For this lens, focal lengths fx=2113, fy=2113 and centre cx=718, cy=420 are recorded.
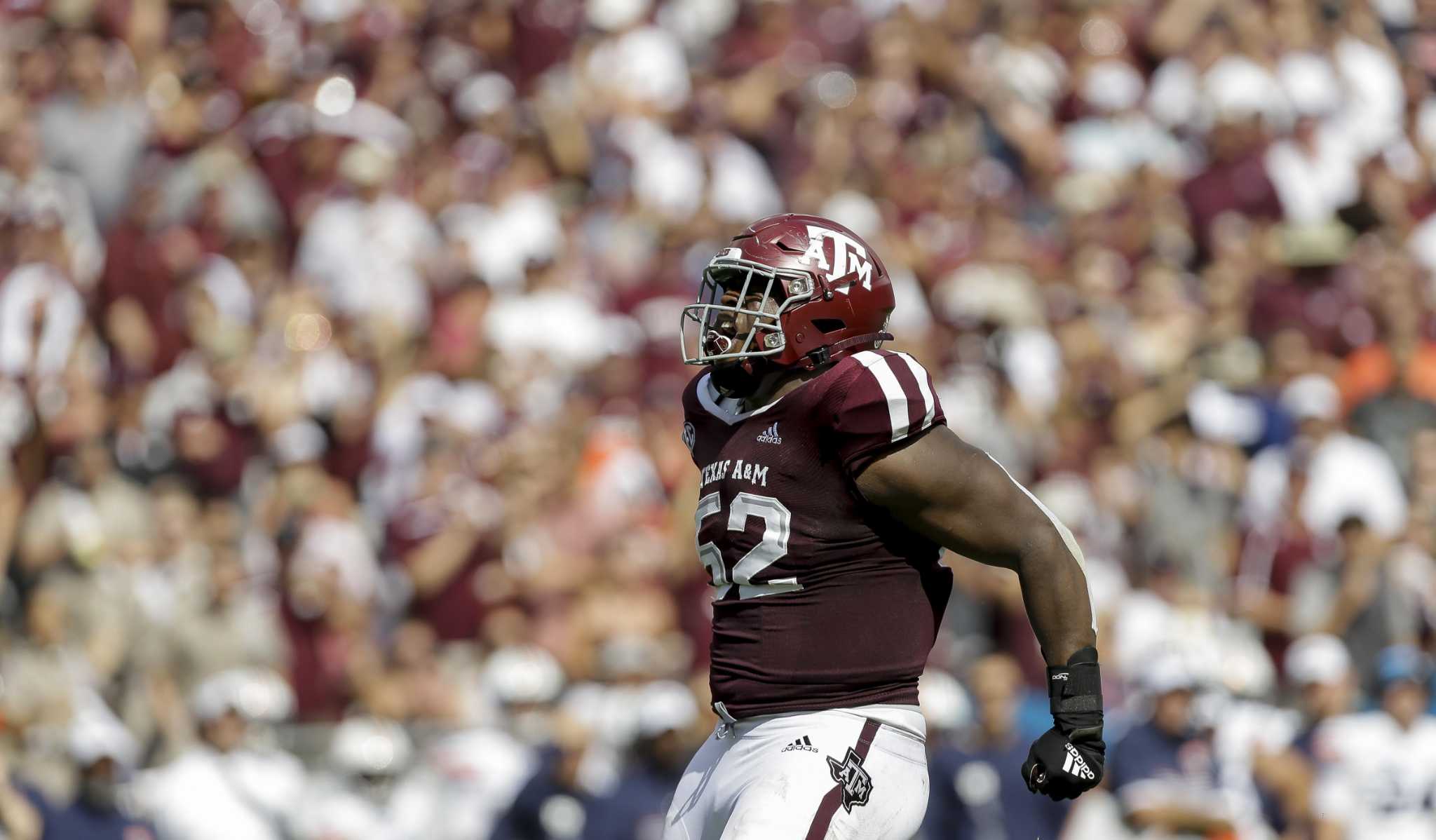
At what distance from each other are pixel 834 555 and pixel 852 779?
20.1 inches

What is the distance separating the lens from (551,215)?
1277cm

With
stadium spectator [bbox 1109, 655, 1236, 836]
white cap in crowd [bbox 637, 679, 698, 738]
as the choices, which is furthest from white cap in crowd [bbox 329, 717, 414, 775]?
stadium spectator [bbox 1109, 655, 1236, 836]

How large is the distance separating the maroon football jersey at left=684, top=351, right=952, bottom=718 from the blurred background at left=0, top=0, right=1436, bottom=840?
174 inches

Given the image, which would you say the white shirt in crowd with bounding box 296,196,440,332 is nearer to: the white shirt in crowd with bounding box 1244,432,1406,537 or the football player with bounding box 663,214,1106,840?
the white shirt in crowd with bounding box 1244,432,1406,537

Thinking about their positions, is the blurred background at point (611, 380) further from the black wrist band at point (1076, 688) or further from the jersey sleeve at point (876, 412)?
the jersey sleeve at point (876, 412)

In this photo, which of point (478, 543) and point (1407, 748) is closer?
point (1407, 748)

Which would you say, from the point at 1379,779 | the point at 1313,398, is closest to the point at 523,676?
the point at 1379,779

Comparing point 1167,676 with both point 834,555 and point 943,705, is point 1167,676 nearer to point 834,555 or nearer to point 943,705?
point 943,705

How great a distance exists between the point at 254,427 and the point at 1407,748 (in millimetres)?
5960

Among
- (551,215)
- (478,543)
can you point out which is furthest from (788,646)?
(551,215)

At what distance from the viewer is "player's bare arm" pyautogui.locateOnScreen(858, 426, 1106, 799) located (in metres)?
4.69

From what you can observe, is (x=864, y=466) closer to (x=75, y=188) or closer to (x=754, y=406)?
(x=754, y=406)

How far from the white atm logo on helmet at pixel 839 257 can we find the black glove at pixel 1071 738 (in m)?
1.04

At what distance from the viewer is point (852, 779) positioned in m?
4.77
